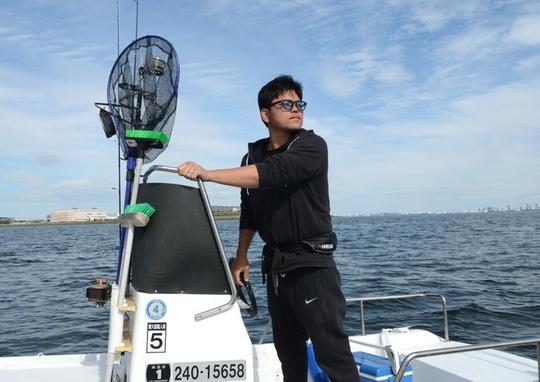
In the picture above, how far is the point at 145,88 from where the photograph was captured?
3.05 metres

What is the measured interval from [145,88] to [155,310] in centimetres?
131

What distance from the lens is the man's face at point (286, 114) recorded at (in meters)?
2.83

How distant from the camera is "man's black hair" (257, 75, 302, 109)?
2.86 meters

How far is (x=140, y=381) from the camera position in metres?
2.49

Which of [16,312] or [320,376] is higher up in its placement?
[320,376]

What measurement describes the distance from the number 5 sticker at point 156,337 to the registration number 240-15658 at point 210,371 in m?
0.12

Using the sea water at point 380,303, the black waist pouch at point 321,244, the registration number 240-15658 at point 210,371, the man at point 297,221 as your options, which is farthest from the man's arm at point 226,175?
the sea water at point 380,303

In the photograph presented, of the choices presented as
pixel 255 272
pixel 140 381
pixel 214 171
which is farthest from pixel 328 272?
pixel 255 272

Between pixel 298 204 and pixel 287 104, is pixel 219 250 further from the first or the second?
pixel 287 104

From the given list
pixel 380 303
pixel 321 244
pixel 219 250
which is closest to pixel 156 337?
pixel 219 250

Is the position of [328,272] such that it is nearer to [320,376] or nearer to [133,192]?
[320,376]

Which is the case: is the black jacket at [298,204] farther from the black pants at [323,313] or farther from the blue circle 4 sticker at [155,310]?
the blue circle 4 sticker at [155,310]

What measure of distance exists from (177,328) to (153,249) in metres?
0.42

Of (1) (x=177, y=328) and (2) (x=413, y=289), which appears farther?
(2) (x=413, y=289)
